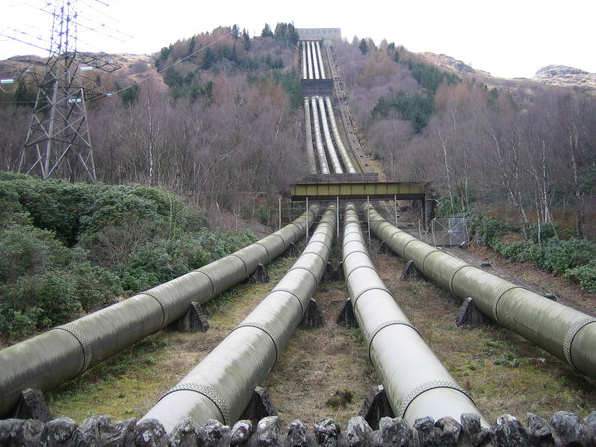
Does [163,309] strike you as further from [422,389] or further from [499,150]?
[499,150]

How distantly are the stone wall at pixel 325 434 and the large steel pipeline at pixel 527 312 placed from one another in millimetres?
4377

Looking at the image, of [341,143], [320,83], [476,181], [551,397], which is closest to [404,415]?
[551,397]

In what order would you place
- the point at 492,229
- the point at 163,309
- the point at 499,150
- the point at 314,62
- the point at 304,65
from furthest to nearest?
the point at 314,62
the point at 304,65
the point at 492,229
the point at 499,150
the point at 163,309

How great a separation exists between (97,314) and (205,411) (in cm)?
528

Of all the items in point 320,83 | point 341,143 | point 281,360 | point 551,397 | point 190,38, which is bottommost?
point 281,360

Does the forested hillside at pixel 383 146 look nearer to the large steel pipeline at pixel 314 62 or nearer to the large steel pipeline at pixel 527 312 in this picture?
the large steel pipeline at pixel 527 312

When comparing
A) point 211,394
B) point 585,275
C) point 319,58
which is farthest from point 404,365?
point 319,58

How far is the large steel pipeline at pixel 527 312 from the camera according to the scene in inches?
345

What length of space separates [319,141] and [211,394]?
63.7 metres

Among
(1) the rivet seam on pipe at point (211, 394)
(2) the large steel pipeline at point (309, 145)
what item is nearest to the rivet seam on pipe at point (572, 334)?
(1) the rivet seam on pipe at point (211, 394)

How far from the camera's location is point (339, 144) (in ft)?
223

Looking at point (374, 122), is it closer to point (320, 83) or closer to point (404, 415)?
point (320, 83)

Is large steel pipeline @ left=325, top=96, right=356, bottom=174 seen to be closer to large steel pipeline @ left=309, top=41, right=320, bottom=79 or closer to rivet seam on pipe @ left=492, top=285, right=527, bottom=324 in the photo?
large steel pipeline @ left=309, top=41, right=320, bottom=79

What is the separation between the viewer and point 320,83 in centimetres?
Result: 9494
